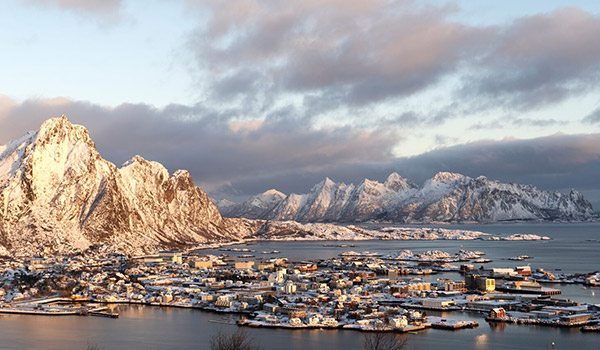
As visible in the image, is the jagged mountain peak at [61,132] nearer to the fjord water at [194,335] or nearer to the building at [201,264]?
the building at [201,264]

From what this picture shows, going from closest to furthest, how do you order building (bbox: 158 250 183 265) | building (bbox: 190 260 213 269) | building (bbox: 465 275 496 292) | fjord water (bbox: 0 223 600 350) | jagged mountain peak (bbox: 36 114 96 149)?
fjord water (bbox: 0 223 600 350) < building (bbox: 465 275 496 292) < building (bbox: 190 260 213 269) < building (bbox: 158 250 183 265) < jagged mountain peak (bbox: 36 114 96 149)

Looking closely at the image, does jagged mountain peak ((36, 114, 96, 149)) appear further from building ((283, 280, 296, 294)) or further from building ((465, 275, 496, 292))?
building ((465, 275, 496, 292))

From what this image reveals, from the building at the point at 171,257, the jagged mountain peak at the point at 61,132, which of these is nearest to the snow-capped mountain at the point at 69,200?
the jagged mountain peak at the point at 61,132

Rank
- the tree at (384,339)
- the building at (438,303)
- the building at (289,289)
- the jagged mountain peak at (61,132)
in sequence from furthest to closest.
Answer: the jagged mountain peak at (61,132) → the building at (289,289) → the building at (438,303) → the tree at (384,339)

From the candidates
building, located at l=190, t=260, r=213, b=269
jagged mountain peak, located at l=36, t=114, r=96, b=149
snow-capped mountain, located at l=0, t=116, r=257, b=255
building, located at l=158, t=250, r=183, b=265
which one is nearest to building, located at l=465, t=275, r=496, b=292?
building, located at l=190, t=260, r=213, b=269

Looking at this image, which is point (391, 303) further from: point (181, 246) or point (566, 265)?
point (181, 246)

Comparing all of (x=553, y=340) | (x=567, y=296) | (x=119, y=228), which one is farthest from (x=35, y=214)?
(x=553, y=340)
